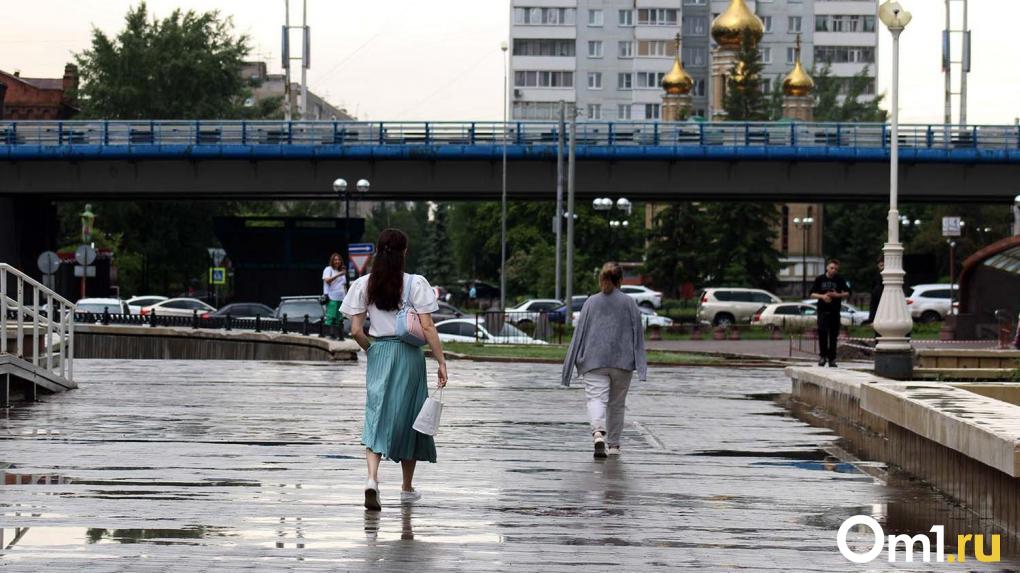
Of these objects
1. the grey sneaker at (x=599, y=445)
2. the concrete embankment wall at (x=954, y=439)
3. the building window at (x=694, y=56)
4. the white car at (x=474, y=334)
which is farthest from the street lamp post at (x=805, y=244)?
the grey sneaker at (x=599, y=445)

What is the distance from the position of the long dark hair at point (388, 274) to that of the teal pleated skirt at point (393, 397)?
24cm

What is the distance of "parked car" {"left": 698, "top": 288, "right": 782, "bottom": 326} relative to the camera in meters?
73.2

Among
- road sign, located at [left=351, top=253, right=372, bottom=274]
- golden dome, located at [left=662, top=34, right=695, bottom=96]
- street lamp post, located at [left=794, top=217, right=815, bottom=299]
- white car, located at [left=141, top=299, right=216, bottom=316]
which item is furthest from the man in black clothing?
golden dome, located at [left=662, top=34, right=695, bottom=96]

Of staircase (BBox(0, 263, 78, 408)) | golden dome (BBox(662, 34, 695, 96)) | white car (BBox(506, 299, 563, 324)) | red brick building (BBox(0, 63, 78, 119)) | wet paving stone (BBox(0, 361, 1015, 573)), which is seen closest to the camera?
wet paving stone (BBox(0, 361, 1015, 573))

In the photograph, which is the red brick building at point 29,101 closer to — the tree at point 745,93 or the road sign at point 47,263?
the tree at point 745,93

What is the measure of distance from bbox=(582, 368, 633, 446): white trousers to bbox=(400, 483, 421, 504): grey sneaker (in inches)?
154

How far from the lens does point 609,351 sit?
49.6 ft

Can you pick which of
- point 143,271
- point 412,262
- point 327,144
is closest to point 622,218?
point 143,271

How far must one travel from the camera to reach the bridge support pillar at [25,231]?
214 ft

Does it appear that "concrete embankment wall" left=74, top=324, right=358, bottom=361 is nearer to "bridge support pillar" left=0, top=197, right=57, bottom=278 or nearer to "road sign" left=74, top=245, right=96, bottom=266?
"road sign" left=74, top=245, right=96, bottom=266

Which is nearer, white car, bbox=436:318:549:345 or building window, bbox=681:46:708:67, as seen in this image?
white car, bbox=436:318:549:345

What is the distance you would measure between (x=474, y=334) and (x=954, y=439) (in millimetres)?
37295

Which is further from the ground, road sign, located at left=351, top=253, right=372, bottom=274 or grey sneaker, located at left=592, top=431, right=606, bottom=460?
road sign, located at left=351, top=253, right=372, bottom=274

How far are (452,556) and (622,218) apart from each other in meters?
87.4
